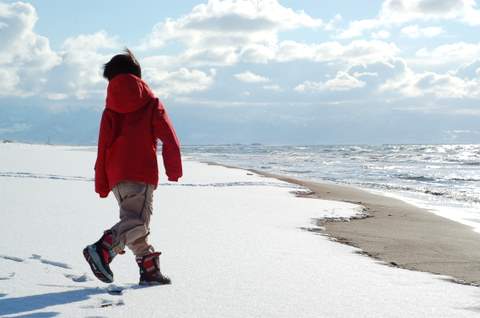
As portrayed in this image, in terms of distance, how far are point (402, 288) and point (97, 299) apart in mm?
2220

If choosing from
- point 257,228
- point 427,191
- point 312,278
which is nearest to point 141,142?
point 312,278

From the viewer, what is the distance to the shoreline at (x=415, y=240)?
207 inches

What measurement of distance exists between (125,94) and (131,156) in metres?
0.41

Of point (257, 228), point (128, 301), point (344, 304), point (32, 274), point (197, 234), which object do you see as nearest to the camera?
point (128, 301)

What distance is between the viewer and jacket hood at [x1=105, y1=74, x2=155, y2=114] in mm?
3529

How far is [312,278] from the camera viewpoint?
411 centimetres

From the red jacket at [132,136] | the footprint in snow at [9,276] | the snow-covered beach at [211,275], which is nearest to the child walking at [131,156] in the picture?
the red jacket at [132,136]

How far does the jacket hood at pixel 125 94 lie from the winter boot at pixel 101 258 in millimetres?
872

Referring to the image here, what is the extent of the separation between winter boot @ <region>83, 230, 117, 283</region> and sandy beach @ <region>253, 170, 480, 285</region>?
9.47 feet

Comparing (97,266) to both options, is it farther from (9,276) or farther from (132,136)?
(132,136)

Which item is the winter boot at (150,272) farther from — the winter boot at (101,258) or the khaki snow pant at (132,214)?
the winter boot at (101,258)

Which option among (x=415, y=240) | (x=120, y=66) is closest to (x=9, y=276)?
(x=120, y=66)

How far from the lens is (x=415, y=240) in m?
7.04

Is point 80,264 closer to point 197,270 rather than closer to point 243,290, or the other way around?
point 197,270
